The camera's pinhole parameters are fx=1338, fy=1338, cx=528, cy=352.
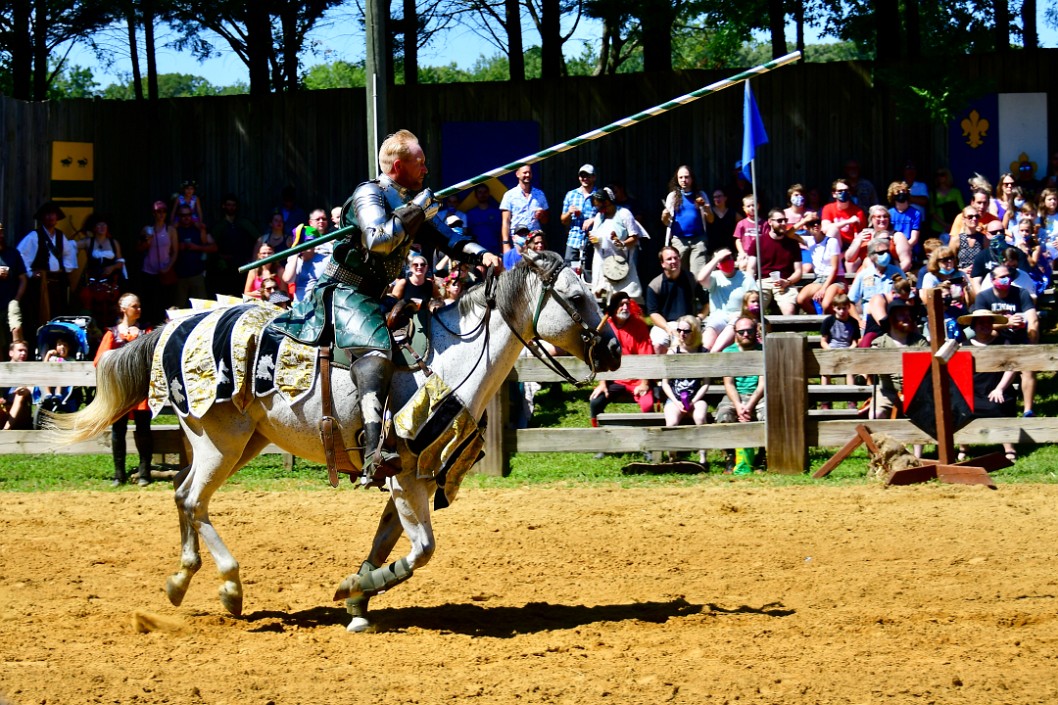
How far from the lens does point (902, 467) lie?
11406 millimetres

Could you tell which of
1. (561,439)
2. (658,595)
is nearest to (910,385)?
(561,439)

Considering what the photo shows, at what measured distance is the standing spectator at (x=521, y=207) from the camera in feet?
53.5

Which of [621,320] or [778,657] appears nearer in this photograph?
[778,657]

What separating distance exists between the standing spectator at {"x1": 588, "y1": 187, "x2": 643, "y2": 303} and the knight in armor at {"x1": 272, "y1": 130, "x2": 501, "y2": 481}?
7.78 m

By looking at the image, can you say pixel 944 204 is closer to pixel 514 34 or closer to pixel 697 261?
pixel 697 261

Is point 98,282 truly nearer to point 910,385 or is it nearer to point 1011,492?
point 910,385

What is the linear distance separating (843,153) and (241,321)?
1339 cm

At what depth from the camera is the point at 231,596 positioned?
296 inches

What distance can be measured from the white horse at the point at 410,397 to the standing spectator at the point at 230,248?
10.7m

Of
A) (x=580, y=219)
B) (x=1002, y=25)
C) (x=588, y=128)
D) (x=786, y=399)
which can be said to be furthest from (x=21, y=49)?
(x=1002, y=25)

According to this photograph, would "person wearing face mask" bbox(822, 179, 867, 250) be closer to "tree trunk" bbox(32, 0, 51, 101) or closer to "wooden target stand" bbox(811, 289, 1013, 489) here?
"wooden target stand" bbox(811, 289, 1013, 489)

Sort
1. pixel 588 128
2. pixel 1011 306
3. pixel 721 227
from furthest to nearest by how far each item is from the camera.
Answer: pixel 588 128 < pixel 721 227 < pixel 1011 306

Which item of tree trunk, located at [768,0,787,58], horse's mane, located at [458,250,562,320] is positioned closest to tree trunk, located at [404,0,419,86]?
tree trunk, located at [768,0,787,58]

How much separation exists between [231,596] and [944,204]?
42.4 feet
